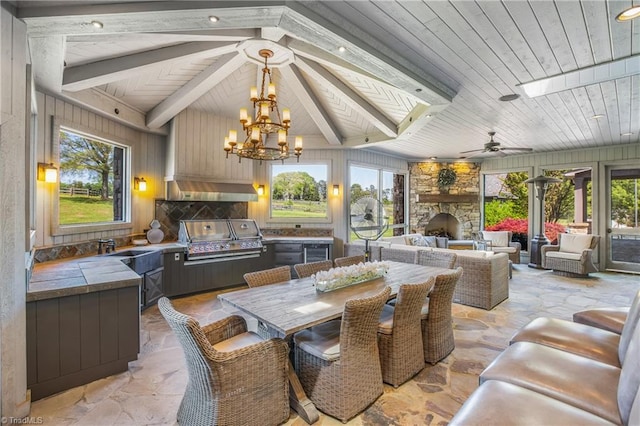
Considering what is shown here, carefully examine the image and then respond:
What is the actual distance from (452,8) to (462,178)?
7.21 metres

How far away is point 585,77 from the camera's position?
321cm

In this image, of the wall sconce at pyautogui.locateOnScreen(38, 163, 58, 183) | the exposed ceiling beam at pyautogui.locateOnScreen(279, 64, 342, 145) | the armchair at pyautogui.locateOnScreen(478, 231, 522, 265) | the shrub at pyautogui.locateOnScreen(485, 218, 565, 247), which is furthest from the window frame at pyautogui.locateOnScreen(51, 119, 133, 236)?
the shrub at pyautogui.locateOnScreen(485, 218, 565, 247)

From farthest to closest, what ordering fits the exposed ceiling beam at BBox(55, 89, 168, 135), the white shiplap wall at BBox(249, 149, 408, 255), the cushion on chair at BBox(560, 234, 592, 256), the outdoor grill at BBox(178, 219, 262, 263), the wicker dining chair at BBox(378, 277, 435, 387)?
the white shiplap wall at BBox(249, 149, 408, 255) < the cushion on chair at BBox(560, 234, 592, 256) < the outdoor grill at BBox(178, 219, 262, 263) < the exposed ceiling beam at BBox(55, 89, 168, 135) < the wicker dining chair at BBox(378, 277, 435, 387)

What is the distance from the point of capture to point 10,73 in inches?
77.7

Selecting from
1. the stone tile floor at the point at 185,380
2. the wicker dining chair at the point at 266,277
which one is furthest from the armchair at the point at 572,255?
the wicker dining chair at the point at 266,277

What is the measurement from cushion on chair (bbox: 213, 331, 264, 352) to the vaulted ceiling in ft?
7.41

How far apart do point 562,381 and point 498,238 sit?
6.72 metres

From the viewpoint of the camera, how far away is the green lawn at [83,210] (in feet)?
12.5

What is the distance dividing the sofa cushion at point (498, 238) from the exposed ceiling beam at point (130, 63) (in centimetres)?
720

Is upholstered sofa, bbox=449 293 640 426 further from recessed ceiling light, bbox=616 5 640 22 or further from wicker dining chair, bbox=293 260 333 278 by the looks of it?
recessed ceiling light, bbox=616 5 640 22

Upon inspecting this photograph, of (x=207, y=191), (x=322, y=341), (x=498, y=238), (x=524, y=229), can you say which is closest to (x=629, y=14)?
(x=322, y=341)

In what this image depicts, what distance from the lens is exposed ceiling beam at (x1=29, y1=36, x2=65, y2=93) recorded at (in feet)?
7.81

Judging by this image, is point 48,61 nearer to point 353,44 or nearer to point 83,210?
point 83,210

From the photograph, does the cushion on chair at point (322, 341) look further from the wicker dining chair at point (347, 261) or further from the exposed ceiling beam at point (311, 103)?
the exposed ceiling beam at point (311, 103)
